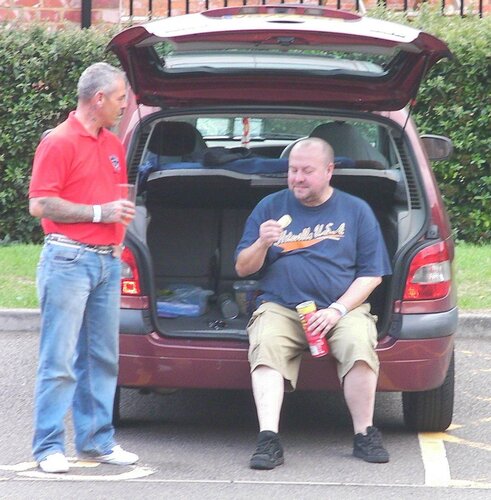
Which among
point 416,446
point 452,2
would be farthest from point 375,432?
point 452,2

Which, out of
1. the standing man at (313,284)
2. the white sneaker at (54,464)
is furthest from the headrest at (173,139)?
the white sneaker at (54,464)

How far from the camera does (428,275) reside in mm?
5844

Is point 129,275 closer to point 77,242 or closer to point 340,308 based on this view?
point 77,242

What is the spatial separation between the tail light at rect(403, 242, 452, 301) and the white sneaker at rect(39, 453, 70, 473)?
5.41ft

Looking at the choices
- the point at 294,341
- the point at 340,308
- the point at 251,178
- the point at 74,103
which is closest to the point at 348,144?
the point at 251,178

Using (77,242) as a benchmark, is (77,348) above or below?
below

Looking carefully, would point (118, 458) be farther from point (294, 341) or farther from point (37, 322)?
point (37, 322)

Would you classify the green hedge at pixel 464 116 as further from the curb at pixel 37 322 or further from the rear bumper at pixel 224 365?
the rear bumper at pixel 224 365

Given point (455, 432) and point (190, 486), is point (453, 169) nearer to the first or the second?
point (455, 432)

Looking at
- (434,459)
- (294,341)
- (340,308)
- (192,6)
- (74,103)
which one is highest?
(192,6)

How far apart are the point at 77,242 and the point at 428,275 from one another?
1594 mm

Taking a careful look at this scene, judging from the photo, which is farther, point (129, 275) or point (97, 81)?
point (129, 275)

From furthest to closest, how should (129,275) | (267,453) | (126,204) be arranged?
(129,275)
(267,453)
(126,204)

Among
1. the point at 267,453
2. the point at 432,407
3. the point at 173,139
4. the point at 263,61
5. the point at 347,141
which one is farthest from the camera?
the point at 173,139
